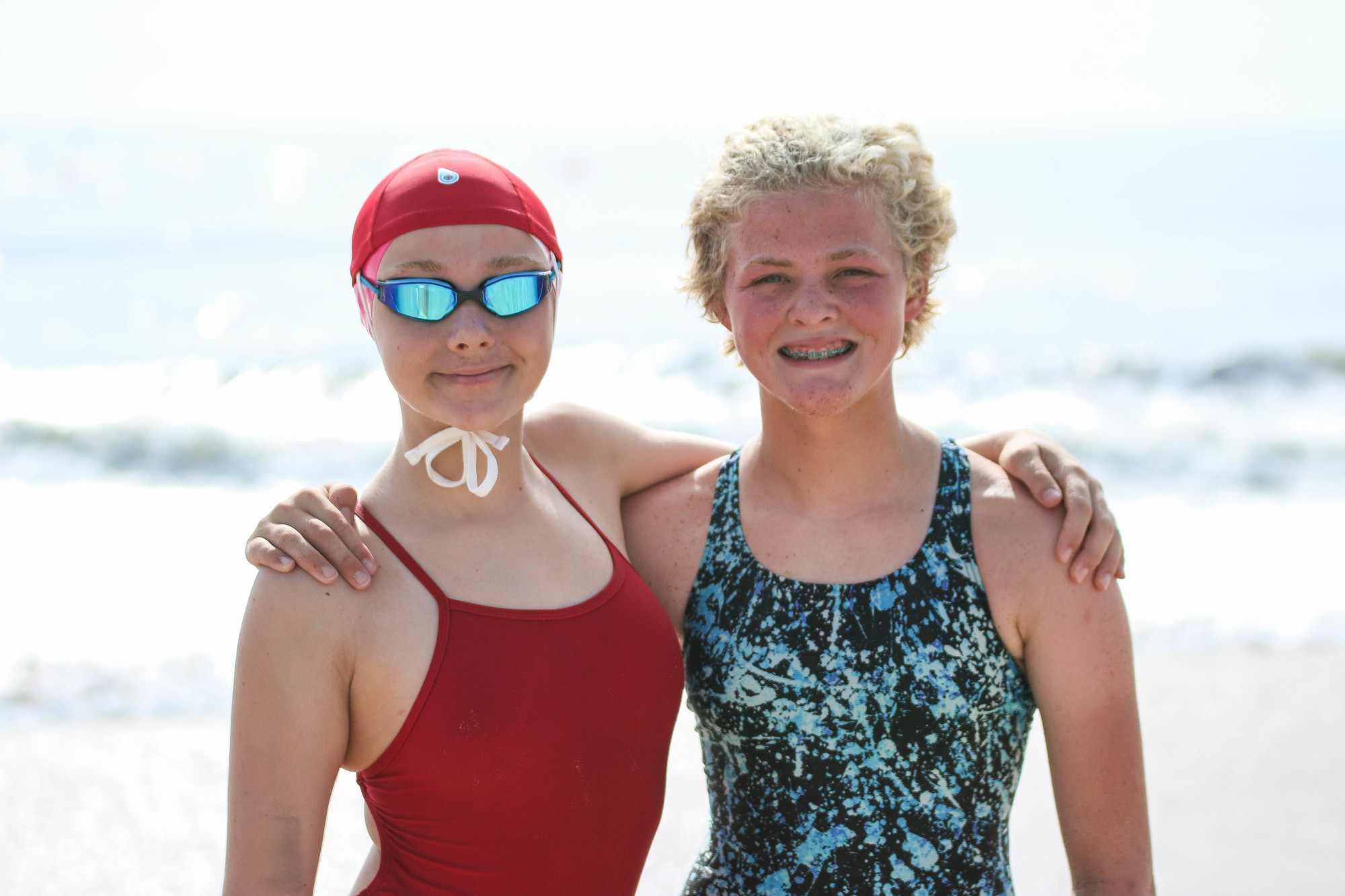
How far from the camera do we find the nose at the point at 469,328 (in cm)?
215

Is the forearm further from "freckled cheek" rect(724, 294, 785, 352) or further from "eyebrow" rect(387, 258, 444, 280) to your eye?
"eyebrow" rect(387, 258, 444, 280)

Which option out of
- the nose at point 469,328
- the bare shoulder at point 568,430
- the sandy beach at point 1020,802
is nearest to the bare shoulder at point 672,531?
the bare shoulder at point 568,430

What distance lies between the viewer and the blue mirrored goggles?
2170 mm

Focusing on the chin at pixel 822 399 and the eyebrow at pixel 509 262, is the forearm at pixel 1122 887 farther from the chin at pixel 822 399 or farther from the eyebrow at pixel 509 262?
the eyebrow at pixel 509 262

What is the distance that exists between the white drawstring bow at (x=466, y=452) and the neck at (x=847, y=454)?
609mm

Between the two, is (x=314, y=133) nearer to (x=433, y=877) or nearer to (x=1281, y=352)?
(x=1281, y=352)

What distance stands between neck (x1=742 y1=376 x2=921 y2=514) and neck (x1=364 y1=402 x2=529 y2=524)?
0.64m

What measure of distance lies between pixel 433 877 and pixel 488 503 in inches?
28.8

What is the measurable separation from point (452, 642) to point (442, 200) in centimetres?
83

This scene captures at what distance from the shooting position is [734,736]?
2488 mm

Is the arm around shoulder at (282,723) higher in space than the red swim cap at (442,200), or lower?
lower

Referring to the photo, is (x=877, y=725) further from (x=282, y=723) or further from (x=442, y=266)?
(x=442, y=266)

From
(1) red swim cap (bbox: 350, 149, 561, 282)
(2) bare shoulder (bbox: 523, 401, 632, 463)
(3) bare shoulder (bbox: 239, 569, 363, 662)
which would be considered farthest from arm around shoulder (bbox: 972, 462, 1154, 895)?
(3) bare shoulder (bbox: 239, 569, 363, 662)

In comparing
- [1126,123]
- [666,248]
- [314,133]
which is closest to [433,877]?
[666,248]
